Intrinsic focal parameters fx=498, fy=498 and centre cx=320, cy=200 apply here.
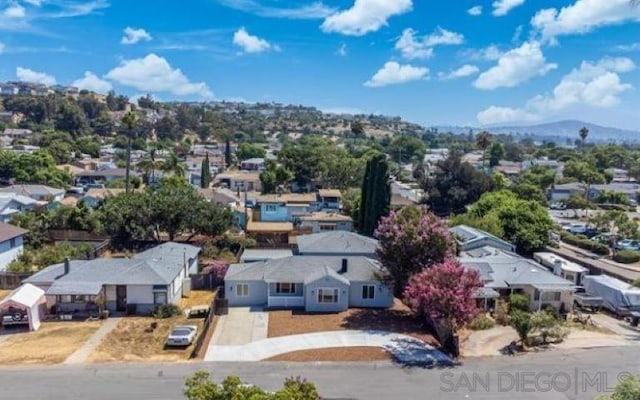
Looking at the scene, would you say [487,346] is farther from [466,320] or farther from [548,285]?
[548,285]

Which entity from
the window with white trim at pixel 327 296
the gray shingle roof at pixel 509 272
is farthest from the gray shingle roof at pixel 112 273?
the gray shingle roof at pixel 509 272

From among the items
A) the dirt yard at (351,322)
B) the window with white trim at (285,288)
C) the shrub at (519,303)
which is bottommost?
the dirt yard at (351,322)

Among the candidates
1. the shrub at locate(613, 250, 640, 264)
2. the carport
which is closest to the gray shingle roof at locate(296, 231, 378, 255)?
the carport

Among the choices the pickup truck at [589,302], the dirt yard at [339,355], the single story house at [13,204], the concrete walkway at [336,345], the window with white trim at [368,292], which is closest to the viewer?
the dirt yard at [339,355]

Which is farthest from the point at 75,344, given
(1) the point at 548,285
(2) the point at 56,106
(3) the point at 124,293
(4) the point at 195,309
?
(2) the point at 56,106

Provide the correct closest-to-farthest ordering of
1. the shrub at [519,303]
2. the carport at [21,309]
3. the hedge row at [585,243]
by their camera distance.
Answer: the carport at [21,309] → the shrub at [519,303] → the hedge row at [585,243]

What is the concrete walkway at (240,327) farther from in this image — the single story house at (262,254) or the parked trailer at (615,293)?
the parked trailer at (615,293)

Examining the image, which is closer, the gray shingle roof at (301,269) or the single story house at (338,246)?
the gray shingle roof at (301,269)

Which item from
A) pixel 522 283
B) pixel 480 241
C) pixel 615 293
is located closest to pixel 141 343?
pixel 522 283
